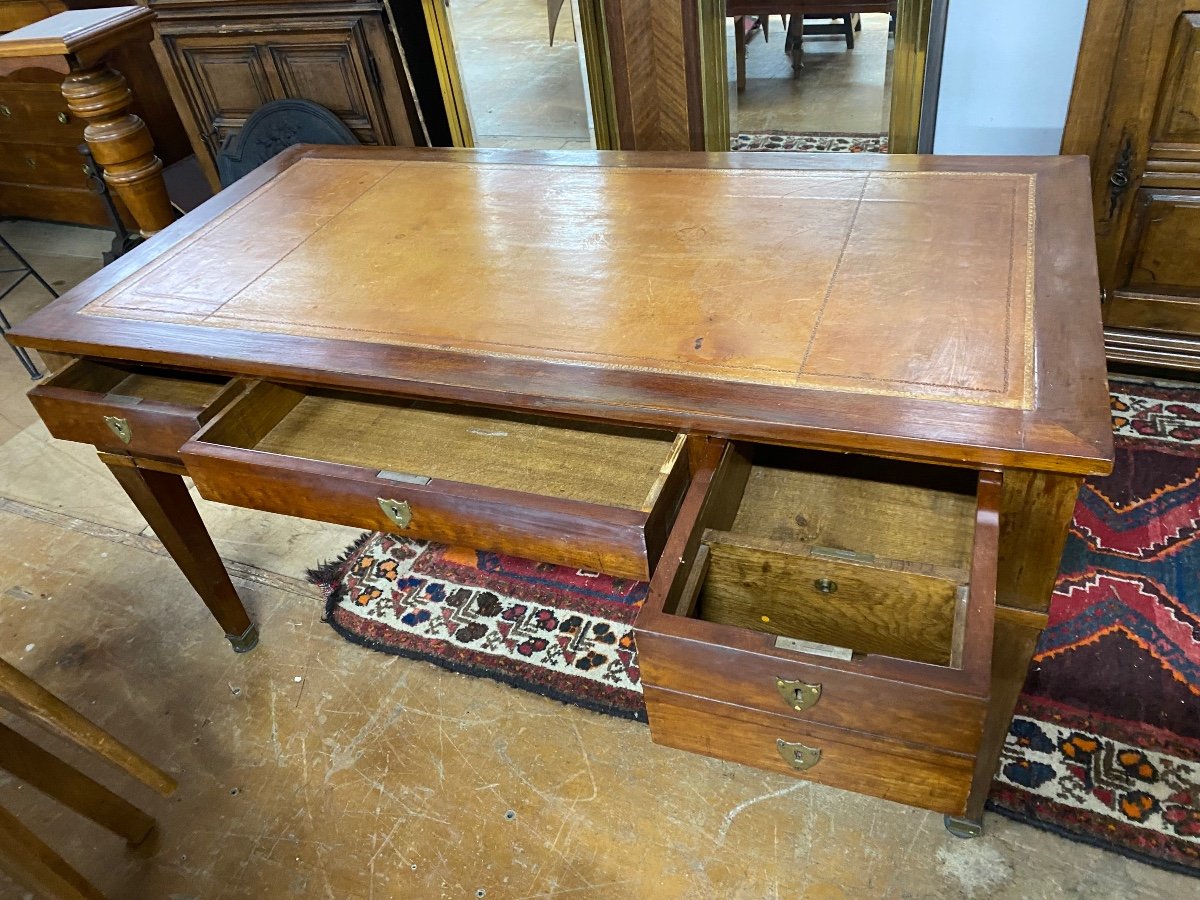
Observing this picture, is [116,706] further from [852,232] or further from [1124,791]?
[1124,791]

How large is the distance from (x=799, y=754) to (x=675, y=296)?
0.64 meters

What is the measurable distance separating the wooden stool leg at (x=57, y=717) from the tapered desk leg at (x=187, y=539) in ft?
1.29

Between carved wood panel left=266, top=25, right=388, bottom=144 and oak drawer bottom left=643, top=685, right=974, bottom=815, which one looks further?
carved wood panel left=266, top=25, right=388, bottom=144

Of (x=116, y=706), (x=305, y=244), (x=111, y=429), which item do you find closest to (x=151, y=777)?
(x=116, y=706)

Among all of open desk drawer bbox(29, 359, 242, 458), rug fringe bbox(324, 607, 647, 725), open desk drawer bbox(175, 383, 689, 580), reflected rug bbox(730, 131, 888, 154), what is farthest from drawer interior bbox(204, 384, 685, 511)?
reflected rug bbox(730, 131, 888, 154)

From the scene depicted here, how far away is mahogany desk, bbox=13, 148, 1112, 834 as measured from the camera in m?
0.99

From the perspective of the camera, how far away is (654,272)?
1.35m

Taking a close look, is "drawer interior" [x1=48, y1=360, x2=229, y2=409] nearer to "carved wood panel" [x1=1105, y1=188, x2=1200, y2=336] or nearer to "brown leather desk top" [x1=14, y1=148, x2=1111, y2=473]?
"brown leather desk top" [x1=14, y1=148, x2=1111, y2=473]

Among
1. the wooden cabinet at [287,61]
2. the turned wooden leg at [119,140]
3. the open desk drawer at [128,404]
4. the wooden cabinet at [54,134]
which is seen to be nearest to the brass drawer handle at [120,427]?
the open desk drawer at [128,404]

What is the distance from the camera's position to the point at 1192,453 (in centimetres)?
195

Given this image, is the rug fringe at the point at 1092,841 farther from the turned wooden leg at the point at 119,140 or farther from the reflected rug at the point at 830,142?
the turned wooden leg at the point at 119,140

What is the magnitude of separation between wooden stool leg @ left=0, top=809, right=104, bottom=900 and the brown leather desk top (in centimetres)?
71

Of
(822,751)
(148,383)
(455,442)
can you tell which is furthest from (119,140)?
(822,751)

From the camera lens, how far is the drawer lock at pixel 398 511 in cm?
120
